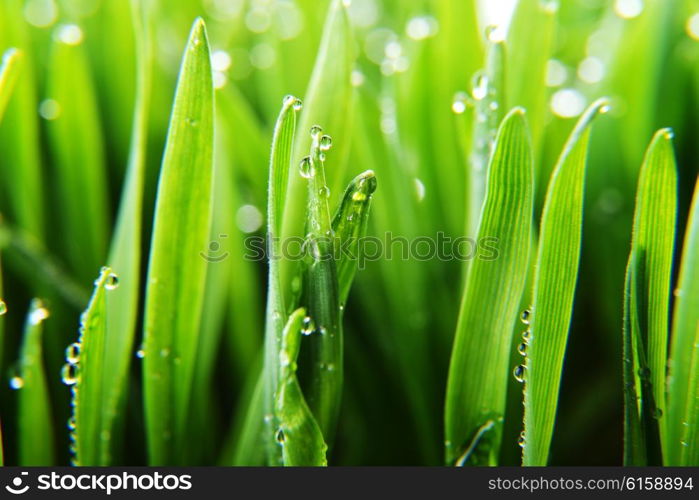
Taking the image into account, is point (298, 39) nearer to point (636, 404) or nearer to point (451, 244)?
point (451, 244)

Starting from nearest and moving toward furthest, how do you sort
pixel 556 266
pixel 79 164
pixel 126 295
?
pixel 556 266 < pixel 126 295 < pixel 79 164

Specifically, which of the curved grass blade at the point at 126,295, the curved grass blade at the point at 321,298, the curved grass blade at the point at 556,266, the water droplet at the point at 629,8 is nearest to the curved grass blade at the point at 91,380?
the curved grass blade at the point at 126,295

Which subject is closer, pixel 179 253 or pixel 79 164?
pixel 179 253

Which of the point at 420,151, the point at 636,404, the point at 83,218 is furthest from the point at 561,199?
the point at 83,218

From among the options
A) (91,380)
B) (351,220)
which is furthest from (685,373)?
(91,380)

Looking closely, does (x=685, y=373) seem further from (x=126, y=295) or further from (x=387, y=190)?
(x=126, y=295)

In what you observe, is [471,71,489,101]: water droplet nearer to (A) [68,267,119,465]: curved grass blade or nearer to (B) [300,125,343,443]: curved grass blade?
(B) [300,125,343,443]: curved grass blade
